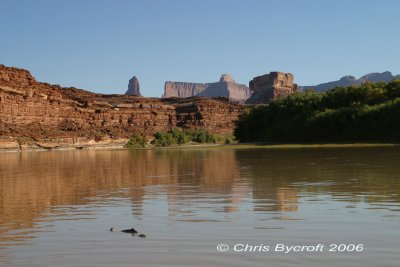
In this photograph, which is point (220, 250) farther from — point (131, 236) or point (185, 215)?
point (185, 215)

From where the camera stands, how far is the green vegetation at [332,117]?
54.4 meters

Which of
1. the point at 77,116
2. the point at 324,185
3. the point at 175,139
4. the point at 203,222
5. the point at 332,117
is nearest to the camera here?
the point at 203,222

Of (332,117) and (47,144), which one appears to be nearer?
(332,117)

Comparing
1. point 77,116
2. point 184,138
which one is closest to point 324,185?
point 184,138

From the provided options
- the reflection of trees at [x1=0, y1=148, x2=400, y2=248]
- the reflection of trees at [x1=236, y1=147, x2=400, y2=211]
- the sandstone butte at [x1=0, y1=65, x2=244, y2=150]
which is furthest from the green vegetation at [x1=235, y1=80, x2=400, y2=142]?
the reflection of trees at [x1=0, y1=148, x2=400, y2=248]

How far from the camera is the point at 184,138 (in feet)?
302

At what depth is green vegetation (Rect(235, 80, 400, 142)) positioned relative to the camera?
178ft

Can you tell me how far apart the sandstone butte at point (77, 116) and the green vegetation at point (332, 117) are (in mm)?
25103

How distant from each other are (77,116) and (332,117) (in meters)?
55.0

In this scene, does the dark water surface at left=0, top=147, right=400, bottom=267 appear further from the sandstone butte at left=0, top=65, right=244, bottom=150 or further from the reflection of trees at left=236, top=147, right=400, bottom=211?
the sandstone butte at left=0, top=65, right=244, bottom=150

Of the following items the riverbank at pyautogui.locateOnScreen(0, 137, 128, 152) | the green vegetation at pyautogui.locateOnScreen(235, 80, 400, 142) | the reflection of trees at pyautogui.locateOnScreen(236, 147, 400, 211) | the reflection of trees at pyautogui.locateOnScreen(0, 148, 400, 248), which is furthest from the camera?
the riverbank at pyautogui.locateOnScreen(0, 137, 128, 152)

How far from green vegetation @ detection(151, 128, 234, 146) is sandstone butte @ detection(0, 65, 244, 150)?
794 cm

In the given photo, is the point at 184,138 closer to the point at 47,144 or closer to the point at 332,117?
the point at 47,144

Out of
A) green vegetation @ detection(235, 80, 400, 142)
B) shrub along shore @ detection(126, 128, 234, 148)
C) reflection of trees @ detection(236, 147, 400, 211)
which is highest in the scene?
green vegetation @ detection(235, 80, 400, 142)
